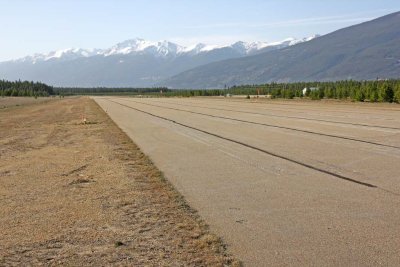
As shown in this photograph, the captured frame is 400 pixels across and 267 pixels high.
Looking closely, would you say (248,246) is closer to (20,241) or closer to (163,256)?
(163,256)

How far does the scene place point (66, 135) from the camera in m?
25.2

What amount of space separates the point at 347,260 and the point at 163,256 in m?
2.08

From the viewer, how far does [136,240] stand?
282 inches

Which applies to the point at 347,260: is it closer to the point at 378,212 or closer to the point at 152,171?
the point at 378,212

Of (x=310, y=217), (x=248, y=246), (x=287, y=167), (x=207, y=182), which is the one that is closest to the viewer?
(x=248, y=246)

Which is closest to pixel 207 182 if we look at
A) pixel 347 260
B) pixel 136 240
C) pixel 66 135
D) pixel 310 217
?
pixel 310 217

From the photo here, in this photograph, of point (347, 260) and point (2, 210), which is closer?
point (347, 260)

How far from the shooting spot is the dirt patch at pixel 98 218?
6.52m

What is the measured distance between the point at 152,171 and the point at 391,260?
7608mm

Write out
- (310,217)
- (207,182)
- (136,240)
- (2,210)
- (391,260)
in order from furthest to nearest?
(207,182) → (2,210) → (310,217) → (136,240) → (391,260)

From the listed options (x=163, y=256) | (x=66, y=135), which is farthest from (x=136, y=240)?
(x=66, y=135)

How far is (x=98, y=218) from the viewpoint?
8391mm

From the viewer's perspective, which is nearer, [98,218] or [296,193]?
[98,218]

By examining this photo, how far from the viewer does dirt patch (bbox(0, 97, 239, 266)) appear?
652cm
